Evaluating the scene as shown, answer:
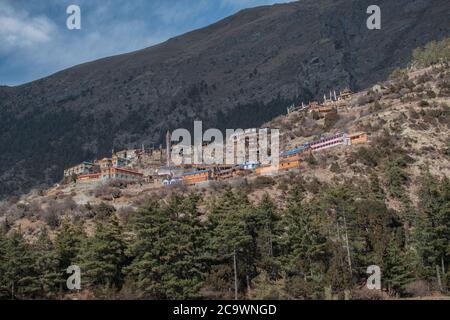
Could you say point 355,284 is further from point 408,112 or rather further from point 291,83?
point 291,83

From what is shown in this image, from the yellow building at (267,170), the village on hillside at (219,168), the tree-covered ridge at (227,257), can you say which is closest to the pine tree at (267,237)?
the tree-covered ridge at (227,257)

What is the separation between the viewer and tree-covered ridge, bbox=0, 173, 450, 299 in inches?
1353

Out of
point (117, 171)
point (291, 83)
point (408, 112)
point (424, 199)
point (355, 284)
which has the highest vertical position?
point (291, 83)

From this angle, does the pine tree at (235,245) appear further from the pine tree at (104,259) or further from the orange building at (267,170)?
the orange building at (267,170)

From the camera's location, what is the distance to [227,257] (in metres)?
38.0

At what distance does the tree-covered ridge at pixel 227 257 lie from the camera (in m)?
34.4

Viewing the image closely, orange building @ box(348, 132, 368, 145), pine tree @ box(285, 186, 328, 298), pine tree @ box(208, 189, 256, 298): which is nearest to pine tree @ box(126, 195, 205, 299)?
pine tree @ box(208, 189, 256, 298)

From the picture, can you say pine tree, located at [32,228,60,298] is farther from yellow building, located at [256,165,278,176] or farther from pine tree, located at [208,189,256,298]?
yellow building, located at [256,165,278,176]

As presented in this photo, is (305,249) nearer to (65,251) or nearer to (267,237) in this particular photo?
(267,237)

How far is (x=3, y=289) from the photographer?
3619 cm

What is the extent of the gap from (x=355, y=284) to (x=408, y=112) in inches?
2134

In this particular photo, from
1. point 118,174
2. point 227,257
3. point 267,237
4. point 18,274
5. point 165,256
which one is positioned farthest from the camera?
point 118,174

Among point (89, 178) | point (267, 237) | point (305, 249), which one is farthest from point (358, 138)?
point (89, 178)
